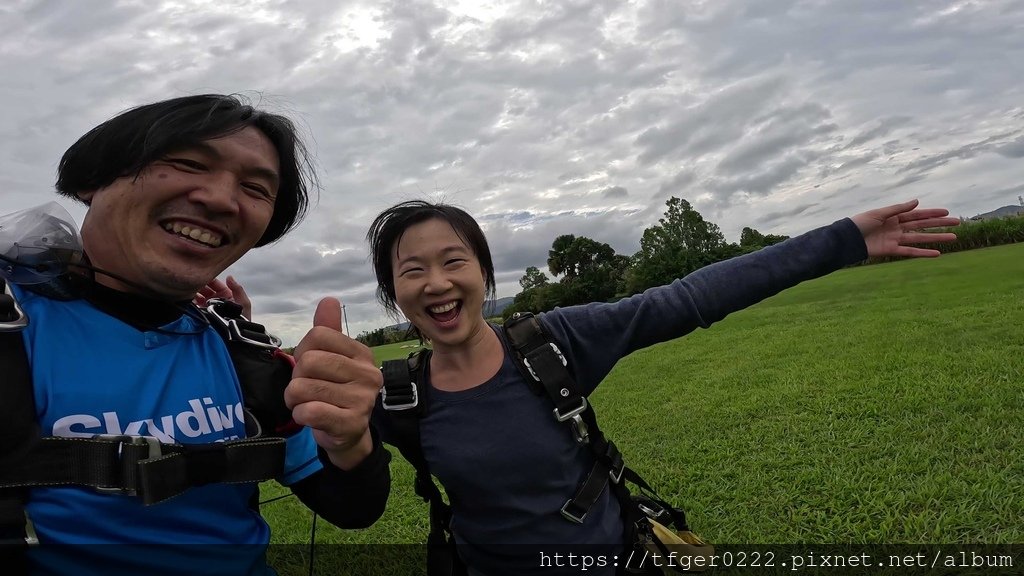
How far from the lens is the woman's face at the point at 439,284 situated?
2.09 m

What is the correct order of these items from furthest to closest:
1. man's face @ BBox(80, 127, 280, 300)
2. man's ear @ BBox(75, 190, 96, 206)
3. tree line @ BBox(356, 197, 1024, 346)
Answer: tree line @ BBox(356, 197, 1024, 346) < man's ear @ BBox(75, 190, 96, 206) < man's face @ BBox(80, 127, 280, 300)

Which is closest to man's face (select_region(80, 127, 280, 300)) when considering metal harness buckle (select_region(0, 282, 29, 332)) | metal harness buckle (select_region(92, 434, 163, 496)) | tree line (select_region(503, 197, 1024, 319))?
metal harness buckle (select_region(0, 282, 29, 332))

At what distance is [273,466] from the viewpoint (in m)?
1.43

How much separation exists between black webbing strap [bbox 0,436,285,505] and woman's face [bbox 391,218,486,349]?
3.04ft

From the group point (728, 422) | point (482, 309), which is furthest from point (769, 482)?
point (482, 309)

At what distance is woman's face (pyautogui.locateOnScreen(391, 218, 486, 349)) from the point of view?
2.09m

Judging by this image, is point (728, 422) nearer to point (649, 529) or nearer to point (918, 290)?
point (649, 529)

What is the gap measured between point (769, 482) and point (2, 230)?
14.1 feet

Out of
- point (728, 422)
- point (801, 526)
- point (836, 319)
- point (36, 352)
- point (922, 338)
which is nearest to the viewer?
point (36, 352)

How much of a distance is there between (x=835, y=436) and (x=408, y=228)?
13.4ft

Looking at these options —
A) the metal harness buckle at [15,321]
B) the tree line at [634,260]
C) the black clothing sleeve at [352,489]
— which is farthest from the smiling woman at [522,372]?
the tree line at [634,260]

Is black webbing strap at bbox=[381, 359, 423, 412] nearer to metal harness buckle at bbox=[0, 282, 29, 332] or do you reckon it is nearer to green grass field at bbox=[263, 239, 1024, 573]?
metal harness buckle at bbox=[0, 282, 29, 332]

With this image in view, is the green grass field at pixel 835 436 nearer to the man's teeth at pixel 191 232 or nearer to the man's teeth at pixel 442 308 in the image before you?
the man's teeth at pixel 442 308

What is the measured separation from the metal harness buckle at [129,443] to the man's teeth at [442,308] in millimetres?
1077
